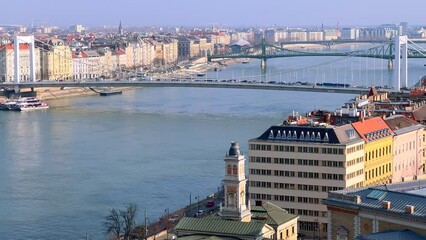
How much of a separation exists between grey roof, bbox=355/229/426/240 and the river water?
2.54m

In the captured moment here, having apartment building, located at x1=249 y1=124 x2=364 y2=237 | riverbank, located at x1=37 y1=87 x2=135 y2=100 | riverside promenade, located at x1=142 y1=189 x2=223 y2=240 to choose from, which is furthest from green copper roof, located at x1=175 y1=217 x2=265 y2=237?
riverbank, located at x1=37 y1=87 x2=135 y2=100

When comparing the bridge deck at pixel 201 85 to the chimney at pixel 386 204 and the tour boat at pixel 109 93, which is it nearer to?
the tour boat at pixel 109 93

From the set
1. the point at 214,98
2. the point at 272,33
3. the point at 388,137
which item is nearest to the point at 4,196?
the point at 388,137

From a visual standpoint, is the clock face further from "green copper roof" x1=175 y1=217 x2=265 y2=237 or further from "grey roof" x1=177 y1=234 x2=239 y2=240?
"grey roof" x1=177 y1=234 x2=239 y2=240

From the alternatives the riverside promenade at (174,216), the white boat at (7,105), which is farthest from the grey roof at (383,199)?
the white boat at (7,105)

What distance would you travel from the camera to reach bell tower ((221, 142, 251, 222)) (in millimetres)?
5688

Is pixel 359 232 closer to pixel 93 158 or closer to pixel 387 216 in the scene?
pixel 387 216

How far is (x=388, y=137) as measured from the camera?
8.73 m

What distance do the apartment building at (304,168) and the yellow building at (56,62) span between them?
14.8 metres

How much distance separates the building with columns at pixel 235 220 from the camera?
5.48 meters

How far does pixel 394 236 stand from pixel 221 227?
3.01 feet

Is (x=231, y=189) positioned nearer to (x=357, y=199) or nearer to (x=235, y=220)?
(x=235, y=220)

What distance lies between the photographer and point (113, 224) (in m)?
7.18

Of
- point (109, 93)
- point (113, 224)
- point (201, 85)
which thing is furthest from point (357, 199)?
point (109, 93)
